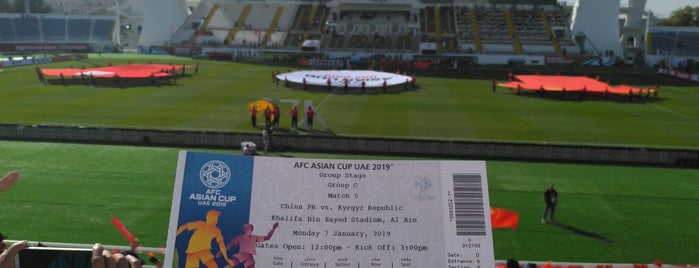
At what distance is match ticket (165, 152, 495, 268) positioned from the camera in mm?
4039

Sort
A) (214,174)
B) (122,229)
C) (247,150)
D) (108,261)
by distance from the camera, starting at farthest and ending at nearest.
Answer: (247,150) < (122,229) < (108,261) < (214,174)

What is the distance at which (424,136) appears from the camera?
24203mm

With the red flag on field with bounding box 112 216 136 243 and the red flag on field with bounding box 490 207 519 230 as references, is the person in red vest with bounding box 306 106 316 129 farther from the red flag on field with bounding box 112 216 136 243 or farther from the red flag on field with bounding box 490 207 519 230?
the red flag on field with bounding box 112 216 136 243

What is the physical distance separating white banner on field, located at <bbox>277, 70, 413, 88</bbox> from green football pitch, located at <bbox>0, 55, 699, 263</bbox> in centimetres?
189

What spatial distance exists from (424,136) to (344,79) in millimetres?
15734

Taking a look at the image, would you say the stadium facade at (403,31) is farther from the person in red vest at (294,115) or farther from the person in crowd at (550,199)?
the person in crowd at (550,199)

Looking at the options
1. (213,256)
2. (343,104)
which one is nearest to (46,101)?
(343,104)

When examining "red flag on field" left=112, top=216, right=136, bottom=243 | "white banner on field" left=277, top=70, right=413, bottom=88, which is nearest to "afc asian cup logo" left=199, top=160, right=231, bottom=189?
"red flag on field" left=112, top=216, right=136, bottom=243

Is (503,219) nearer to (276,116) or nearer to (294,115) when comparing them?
(294,115)

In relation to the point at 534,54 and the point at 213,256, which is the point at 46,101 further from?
the point at 534,54

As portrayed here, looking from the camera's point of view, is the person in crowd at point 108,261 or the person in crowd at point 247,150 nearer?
the person in crowd at point 108,261

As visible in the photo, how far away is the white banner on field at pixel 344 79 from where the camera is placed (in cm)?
3841

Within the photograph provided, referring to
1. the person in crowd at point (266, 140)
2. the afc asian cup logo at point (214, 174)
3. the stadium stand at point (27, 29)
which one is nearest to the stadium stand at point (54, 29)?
the stadium stand at point (27, 29)

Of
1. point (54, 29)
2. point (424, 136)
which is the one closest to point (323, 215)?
point (424, 136)
